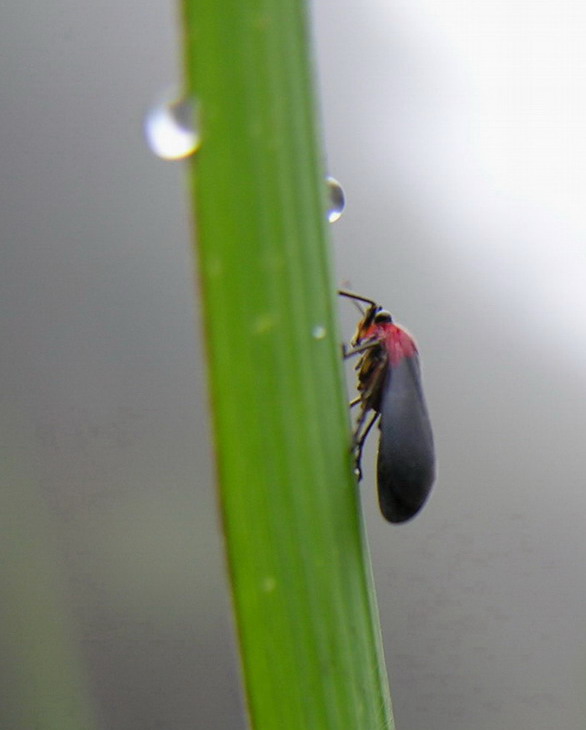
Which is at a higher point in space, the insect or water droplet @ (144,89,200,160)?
water droplet @ (144,89,200,160)

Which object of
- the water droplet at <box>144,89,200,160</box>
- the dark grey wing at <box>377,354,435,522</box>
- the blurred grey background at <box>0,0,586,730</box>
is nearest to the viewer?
the water droplet at <box>144,89,200,160</box>

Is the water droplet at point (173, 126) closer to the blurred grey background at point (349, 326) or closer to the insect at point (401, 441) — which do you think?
the insect at point (401, 441)

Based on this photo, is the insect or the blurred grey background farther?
Answer: the blurred grey background

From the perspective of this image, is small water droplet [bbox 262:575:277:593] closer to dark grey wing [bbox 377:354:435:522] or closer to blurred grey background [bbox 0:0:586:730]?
dark grey wing [bbox 377:354:435:522]

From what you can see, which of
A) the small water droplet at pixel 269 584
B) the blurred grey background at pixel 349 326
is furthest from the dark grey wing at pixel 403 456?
the blurred grey background at pixel 349 326

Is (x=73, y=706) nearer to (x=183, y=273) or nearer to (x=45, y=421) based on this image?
(x=45, y=421)

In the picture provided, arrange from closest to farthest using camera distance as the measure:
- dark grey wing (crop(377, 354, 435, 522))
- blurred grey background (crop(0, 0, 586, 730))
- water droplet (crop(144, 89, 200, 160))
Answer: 1. water droplet (crop(144, 89, 200, 160))
2. dark grey wing (crop(377, 354, 435, 522))
3. blurred grey background (crop(0, 0, 586, 730))

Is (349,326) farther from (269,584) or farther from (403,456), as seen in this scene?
(269,584)

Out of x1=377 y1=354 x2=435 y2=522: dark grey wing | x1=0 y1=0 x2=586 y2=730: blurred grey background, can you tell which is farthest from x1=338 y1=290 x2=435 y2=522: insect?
x1=0 y1=0 x2=586 y2=730: blurred grey background
